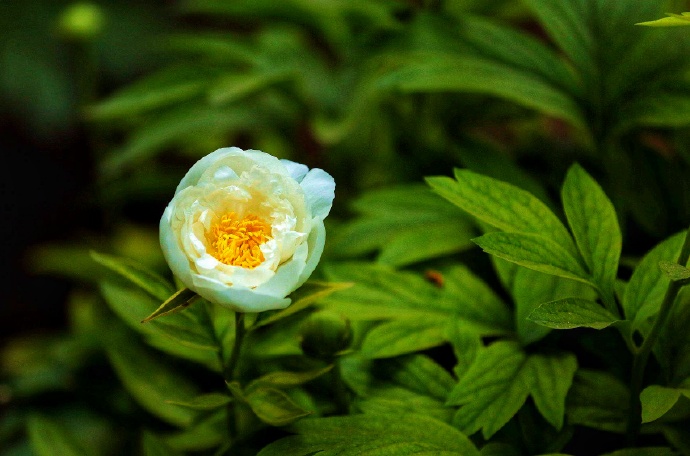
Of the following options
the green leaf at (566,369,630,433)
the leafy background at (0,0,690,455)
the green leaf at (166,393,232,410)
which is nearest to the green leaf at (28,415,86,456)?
the leafy background at (0,0,690,455)

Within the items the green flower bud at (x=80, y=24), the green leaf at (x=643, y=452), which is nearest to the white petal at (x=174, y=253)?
the green leaf at (x=643, y=452)

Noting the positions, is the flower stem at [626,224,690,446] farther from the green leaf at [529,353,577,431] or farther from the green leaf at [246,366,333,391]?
the green leaf at [246,366,333,391]

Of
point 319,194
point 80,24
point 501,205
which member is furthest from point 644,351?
point 80,24

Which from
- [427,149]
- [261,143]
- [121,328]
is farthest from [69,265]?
[427,149]

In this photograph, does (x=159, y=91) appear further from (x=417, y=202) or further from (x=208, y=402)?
(x=208, y=402)

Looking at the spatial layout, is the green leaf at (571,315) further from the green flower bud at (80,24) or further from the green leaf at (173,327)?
the green flower bud at (80,24)

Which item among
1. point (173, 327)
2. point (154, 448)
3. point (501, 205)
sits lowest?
point (154, 448)
